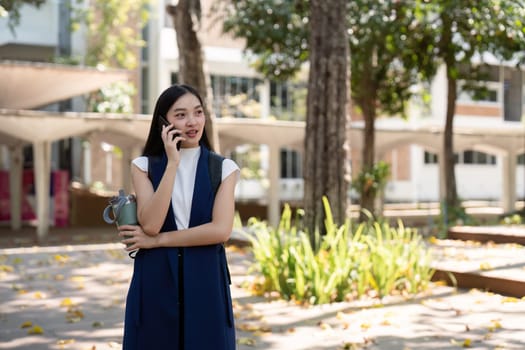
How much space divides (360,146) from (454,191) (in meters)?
3.83

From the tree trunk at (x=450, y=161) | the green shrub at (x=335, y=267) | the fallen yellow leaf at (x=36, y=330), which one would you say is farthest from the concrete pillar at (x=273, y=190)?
the fallen yellow leaf at (x=36, y=330)

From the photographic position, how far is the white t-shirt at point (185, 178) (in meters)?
3.06

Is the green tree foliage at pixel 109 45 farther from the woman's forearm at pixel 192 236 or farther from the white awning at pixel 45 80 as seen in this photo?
the woman's forearm at pixel 192 236

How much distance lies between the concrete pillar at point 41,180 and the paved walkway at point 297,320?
7037 mm

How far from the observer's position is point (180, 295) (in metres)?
3.01

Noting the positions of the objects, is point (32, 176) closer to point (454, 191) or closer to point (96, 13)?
point (96, 13)

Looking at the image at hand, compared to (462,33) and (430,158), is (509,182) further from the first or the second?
(430,158)

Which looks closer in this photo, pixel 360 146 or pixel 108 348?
pixel 108 348

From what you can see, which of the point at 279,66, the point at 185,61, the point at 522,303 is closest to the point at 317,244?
the point at 522,303

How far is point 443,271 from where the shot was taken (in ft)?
28.6

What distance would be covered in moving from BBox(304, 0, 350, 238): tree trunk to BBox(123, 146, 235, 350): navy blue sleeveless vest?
5.56 meters

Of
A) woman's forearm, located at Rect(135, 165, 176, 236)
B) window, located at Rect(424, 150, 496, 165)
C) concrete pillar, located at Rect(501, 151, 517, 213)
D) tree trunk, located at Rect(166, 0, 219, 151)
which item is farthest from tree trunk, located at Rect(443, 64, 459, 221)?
window, located at Rect(424, 150, 496, 165)

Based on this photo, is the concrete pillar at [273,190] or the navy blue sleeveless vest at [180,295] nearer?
the navy blue sleeveless vest at [180,295]

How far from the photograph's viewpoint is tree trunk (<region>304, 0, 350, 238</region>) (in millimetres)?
8555
